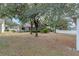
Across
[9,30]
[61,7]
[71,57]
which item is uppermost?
[61,7]

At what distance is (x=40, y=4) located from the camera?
20.6 feet

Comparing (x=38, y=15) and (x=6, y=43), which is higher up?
(x=38, y=15)

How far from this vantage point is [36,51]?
636cm

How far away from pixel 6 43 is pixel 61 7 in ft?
3.80

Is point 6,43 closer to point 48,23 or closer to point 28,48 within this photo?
point 28,48

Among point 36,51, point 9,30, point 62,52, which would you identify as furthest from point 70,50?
point 9,30

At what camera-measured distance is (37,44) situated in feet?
21.1

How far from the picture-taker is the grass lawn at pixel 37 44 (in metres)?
6.34

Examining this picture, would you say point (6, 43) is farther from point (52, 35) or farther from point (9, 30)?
point (52, 35)

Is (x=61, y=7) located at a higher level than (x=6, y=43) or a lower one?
higher

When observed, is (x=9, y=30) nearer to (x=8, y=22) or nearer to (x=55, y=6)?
(x=8, y=22)

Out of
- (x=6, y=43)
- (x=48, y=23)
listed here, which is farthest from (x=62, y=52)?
(x=6, y=43)

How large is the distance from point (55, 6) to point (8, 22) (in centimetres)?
87

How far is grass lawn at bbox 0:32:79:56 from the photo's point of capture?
6344 mm
